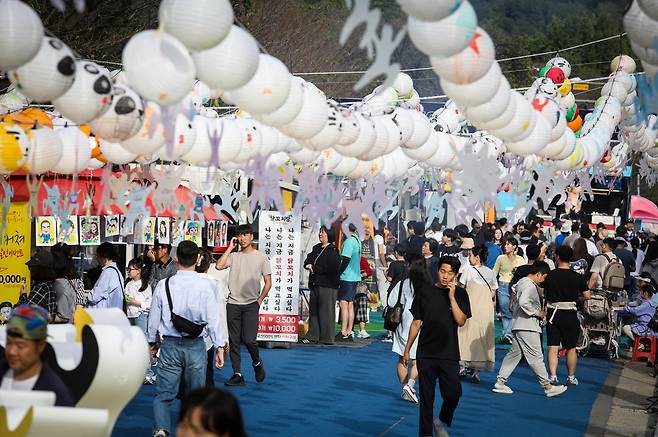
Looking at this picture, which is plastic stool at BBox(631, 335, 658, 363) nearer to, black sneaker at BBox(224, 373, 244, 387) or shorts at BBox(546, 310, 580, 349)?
shorts at BBox(546, 310, 580, 349)

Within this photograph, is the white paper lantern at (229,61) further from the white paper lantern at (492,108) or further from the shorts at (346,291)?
the shorts at (346,291)

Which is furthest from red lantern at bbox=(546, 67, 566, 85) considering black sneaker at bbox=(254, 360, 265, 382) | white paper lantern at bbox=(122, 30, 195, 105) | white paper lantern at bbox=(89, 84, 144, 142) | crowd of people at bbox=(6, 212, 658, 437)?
white paper lantern at bbox=(122, 30, 195, 105)

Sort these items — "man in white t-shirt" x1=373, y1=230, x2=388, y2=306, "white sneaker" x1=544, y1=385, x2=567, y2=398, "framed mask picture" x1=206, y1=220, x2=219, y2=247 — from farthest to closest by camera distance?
"man in white t-shirt" x1=373, y1=230, x2=388, y2=306, "framed mask picture" x1=206, y1=220, x2=219, y2=247, "white sneaker" x1=544, y1=385, x2=567, y2=398

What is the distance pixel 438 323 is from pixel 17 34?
4848 mm

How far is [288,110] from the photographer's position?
963 cm

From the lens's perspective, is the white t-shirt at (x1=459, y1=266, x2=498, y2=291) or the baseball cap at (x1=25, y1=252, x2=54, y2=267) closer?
the baseball cap at (x1=25, y1=252, x2=54, y2=267)

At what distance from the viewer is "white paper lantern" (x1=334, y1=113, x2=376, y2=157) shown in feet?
38.3

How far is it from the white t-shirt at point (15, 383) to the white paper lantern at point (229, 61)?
2.57 metres

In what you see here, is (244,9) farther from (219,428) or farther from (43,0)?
(219,428)

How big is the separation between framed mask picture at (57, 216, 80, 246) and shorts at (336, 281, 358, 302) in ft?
17.5

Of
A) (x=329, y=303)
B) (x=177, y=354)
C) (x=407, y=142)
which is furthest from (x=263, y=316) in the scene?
(x=177, y=354)

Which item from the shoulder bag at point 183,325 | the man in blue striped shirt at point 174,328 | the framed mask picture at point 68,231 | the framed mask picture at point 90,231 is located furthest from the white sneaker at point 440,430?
the framed mask picture at point 90,231

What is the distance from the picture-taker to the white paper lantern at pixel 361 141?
11672 mm

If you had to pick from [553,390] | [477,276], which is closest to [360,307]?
[477,276]
